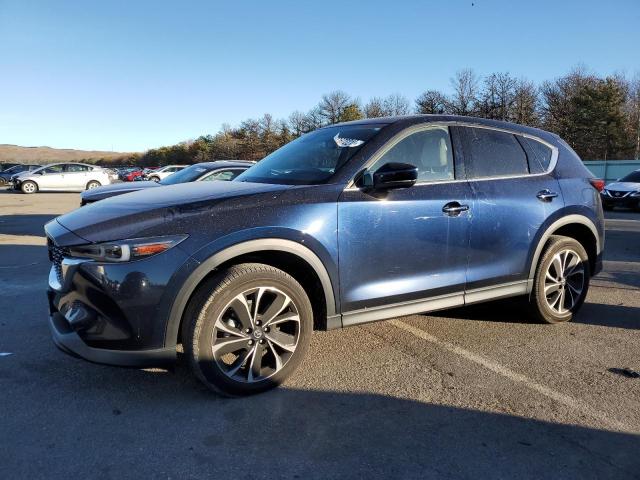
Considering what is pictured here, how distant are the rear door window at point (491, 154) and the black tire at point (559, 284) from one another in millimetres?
762

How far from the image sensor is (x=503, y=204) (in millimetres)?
4160

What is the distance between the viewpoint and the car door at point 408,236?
3504 mm

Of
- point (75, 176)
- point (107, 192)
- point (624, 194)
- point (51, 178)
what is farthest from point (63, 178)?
point (624, 194)

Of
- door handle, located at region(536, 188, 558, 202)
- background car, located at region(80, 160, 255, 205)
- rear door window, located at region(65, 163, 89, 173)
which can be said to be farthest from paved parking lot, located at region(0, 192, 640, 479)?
rear door window, located at region(65, 163, 89, 173)

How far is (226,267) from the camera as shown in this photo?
3.21m

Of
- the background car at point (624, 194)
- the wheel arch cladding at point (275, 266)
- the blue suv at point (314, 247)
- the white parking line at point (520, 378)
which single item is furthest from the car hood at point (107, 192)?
the background car at point (624, 194)

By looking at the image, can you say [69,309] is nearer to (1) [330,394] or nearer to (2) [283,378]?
(2) [283,378]

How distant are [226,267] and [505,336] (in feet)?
8.58

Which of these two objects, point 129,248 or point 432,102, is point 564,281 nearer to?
point 129,248

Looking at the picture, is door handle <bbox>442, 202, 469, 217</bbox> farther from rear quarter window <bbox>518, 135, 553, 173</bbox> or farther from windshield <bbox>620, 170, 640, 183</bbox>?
windshield <bbox>620, 170, 640, 183</bbox>

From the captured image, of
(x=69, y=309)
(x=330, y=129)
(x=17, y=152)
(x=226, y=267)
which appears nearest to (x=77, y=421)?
(x=69, y=309)

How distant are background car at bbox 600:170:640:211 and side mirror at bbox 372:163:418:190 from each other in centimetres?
1706

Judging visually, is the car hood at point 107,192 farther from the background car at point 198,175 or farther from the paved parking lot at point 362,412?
the paved parking lot at point 362,412

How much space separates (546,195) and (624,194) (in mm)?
15920
